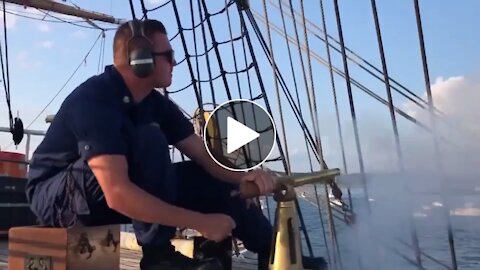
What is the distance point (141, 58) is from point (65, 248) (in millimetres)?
476

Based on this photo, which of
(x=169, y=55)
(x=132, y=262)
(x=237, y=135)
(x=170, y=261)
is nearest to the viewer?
(x=170, y=261)

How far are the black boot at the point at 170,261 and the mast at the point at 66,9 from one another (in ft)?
39.8

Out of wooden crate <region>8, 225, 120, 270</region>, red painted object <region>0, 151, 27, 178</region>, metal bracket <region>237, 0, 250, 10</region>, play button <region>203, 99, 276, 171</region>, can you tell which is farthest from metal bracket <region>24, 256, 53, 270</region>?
red painted object <region>0, 151, 27, 178</region>

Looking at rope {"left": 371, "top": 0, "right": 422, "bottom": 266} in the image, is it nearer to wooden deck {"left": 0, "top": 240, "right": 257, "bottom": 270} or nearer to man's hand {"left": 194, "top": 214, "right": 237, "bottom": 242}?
man's hand {"left": 194, "top": 214, "right": 237, "bottom": 242}

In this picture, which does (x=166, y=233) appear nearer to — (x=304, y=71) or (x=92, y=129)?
(x=92, y=129)

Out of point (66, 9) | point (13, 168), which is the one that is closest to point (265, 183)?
point (13, 168)

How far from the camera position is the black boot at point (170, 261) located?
141 centimetres

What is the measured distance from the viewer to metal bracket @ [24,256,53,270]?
1.48m

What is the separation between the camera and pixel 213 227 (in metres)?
1.35

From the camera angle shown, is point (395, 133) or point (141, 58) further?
point (395, 133)

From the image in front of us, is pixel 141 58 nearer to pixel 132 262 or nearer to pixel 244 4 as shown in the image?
pixel 132 262

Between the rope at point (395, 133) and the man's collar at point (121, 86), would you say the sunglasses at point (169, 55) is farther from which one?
the rope at point (395, 133)

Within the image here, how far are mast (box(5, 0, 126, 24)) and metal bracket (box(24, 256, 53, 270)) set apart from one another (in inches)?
471

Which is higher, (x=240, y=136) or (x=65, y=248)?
(x=240, y=136)
